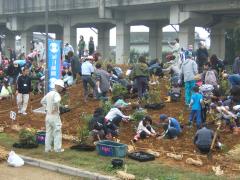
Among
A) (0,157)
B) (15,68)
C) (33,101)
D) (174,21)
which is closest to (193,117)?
(0,157)

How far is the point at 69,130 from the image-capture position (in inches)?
628

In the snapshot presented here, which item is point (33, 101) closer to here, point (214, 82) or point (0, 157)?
point (214, 82)

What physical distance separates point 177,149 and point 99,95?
7042 millimetres

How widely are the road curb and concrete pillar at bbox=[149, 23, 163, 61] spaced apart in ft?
106

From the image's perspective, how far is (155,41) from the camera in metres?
43.7

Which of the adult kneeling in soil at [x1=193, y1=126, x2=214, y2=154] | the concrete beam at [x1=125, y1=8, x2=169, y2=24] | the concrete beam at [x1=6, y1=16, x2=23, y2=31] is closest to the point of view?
the adult kneeling in soil at [x1=193, y1=126, x2=214, y2=154]

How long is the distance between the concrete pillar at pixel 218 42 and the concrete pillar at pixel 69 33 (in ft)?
42.8

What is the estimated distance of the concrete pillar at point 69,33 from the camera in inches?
1762

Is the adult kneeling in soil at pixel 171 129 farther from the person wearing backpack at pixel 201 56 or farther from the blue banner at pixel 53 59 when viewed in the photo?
the person wearing backpack at pixel 201 56

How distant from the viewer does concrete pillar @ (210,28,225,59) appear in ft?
128

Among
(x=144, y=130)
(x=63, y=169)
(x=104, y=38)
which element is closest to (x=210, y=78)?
(x=144, y=130)

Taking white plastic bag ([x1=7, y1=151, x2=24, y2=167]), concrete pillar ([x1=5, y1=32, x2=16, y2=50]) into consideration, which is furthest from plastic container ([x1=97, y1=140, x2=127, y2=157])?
concrete pillar ([x1=5, y1=32, x2=16, y2=50])

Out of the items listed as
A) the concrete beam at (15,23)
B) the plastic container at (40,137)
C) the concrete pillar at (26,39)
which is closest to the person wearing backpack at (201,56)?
the plastic container at (40,137)

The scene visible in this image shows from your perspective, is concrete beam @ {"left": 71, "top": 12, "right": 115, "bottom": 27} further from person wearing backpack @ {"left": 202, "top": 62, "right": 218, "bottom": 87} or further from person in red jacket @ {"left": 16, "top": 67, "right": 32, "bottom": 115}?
person wearing backpack @ {"left": 202, "top": 62, "right": 218, "bottom": 87}
